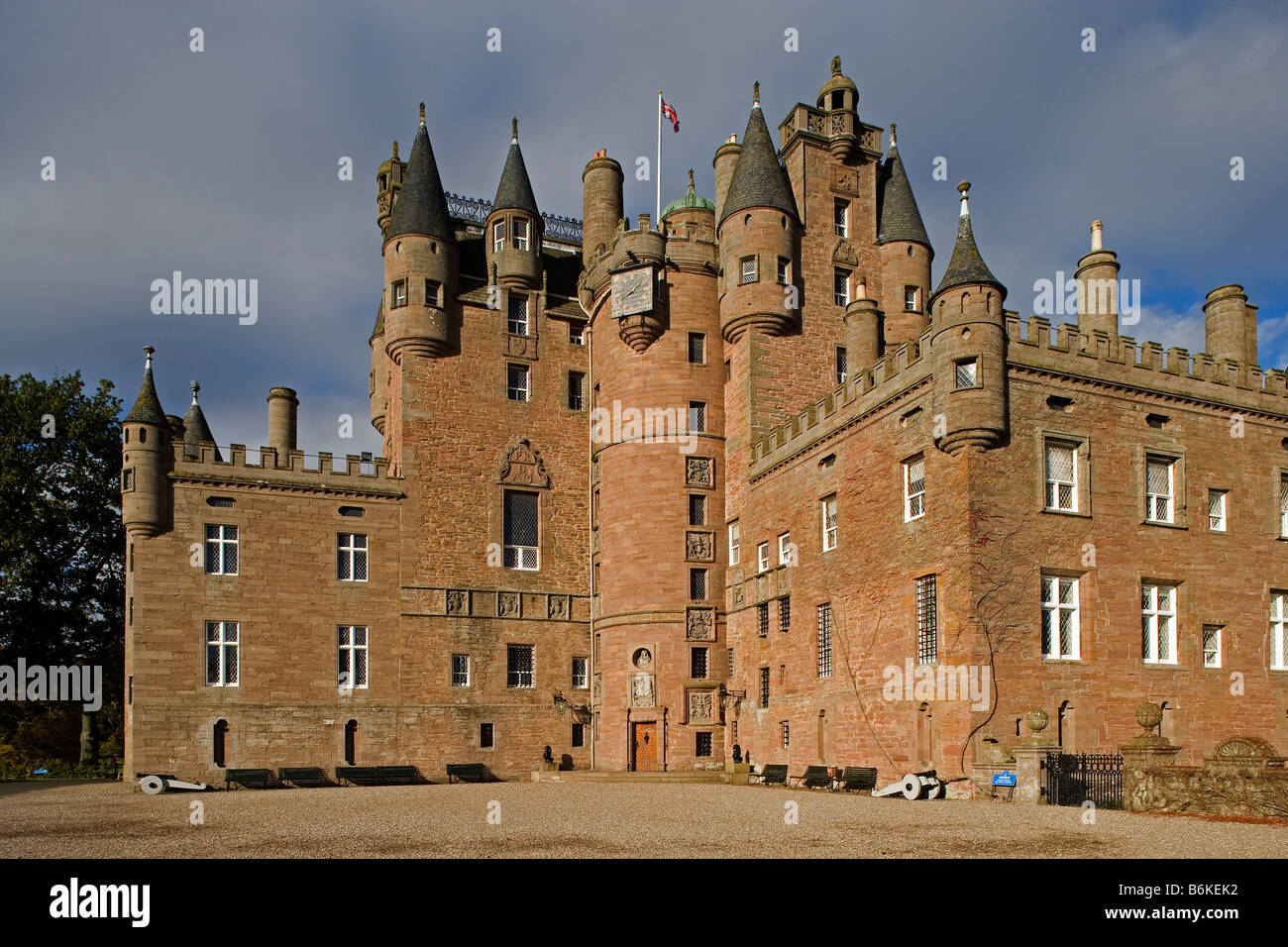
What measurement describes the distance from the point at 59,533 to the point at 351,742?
61.2 ft

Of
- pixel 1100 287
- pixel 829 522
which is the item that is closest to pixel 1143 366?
pixel 1100 287

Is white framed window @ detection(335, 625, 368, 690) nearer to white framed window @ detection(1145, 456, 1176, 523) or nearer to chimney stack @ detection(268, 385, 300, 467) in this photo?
chimney stack @ detection(268, 385, 300, 467)

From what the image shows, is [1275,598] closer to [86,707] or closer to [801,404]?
[801,404]

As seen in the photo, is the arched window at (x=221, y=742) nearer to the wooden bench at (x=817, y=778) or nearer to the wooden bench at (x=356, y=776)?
the wooden bench at (x=356, y=776)

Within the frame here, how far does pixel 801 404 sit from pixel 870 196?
9.41 meters

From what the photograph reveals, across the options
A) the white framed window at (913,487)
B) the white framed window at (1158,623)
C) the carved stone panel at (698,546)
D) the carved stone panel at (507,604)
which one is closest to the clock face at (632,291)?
the carved stone panel at (698,546)

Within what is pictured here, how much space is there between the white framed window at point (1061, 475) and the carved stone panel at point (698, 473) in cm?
1500

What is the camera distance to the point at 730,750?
Answer: 3966cm

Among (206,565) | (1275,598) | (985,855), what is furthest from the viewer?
(206,565)

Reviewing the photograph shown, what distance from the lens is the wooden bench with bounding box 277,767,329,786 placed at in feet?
124

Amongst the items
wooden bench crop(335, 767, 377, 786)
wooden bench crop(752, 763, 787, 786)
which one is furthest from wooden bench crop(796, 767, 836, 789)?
wooden bench crop(335, 767, 377, 786)

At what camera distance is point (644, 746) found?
4006cm
